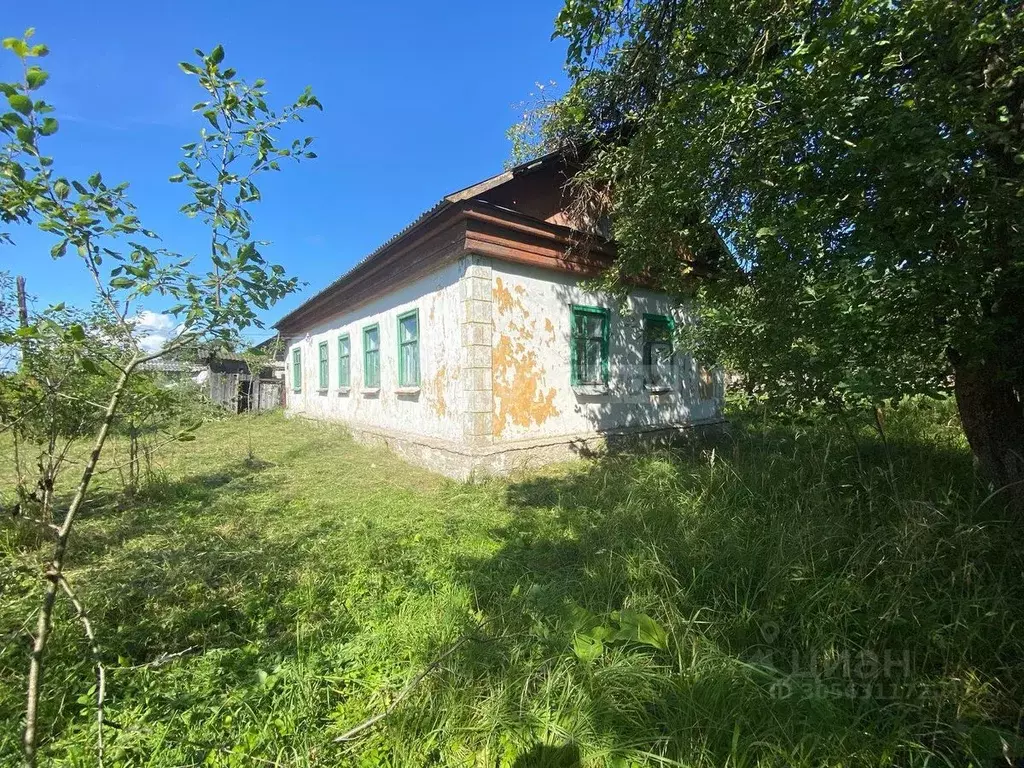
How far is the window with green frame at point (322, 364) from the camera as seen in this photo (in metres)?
12.5

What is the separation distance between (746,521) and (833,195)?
2.53 meters

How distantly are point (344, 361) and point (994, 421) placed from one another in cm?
1134

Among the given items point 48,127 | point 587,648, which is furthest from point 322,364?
point 587,648

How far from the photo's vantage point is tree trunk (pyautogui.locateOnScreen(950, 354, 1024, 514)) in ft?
11.3

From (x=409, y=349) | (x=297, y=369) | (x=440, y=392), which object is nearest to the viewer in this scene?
(x=440, y=392)

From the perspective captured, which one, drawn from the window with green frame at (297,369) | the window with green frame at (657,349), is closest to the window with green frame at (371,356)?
the window with green frame at (657,349)

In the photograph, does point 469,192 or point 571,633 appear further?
point 469,192

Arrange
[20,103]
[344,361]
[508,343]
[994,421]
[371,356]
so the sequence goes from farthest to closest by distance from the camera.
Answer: [344,361] → [371,356] → [508,343] → [994,421] → [20,103]

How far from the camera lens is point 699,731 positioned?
1859 mm

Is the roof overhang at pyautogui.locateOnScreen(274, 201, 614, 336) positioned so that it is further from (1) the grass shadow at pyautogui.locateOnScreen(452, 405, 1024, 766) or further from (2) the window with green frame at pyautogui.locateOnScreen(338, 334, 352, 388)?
(1) the grass shadow at pyautogui.locateOnScreen(452, 405, 1024, 766)

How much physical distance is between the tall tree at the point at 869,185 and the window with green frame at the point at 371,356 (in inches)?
249

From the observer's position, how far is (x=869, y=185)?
292 centimetres

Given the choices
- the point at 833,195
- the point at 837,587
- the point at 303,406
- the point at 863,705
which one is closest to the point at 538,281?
the point at 833,195

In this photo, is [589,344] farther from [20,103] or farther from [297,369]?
[297,369]
